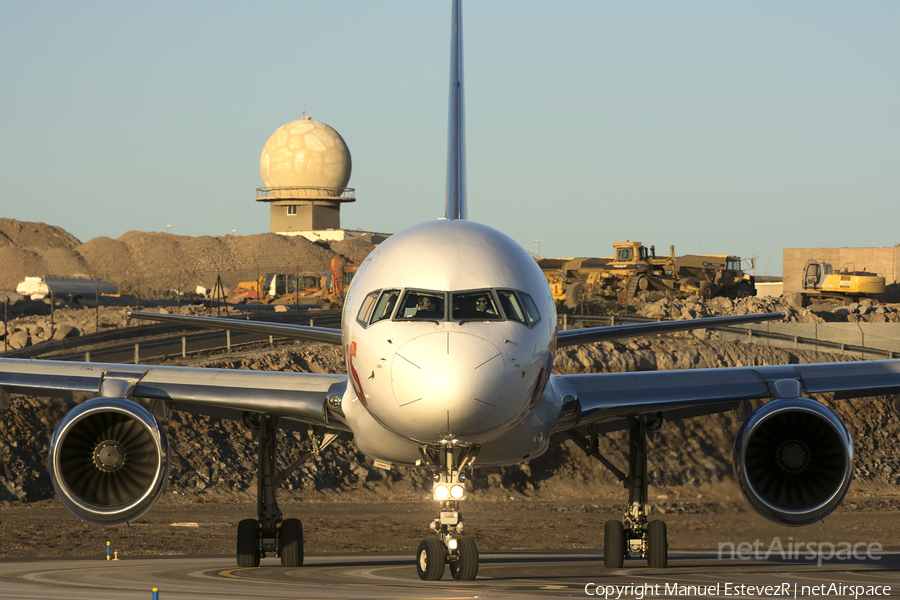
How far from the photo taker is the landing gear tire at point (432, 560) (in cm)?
1438

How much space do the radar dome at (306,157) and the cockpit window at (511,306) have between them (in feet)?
374

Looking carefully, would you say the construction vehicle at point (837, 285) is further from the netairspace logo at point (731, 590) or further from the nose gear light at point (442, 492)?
the nose gear light at point (442, 492)

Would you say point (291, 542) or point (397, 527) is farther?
point (397, 527)

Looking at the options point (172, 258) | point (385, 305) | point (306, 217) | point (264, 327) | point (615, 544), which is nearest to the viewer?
point (385, 305)

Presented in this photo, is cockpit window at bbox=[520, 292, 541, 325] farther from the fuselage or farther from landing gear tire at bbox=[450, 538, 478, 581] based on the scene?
landing gear tire at bbox=[450, 538, 478, 581]

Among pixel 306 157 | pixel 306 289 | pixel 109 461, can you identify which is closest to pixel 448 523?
pixel 109 461

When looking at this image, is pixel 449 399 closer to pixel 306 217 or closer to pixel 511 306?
pixel 511 306

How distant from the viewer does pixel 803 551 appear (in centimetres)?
2222

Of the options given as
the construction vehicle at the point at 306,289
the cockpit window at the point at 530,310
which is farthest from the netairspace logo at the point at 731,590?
the construction vehicle at the point at 306,289

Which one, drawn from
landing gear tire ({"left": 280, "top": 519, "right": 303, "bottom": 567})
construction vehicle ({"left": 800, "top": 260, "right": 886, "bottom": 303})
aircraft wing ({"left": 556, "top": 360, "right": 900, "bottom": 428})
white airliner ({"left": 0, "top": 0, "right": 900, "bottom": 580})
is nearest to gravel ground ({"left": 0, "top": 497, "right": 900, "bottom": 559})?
aircraft wing ({"left": 556, "top": 360, "right": 900, "bottom": 428})

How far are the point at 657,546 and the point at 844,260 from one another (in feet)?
307

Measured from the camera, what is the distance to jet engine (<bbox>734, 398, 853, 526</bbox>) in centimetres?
1606

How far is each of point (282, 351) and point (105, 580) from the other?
3324 cm

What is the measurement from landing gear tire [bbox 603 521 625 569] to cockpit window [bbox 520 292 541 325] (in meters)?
7.63
